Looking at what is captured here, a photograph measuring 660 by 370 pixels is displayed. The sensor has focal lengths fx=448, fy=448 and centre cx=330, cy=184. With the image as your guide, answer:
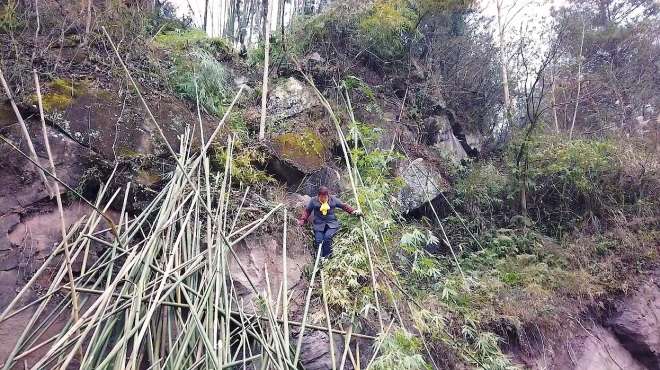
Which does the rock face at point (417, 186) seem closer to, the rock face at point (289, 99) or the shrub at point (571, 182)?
the shrub at point (571, 182)

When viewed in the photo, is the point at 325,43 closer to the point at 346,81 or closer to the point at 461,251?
the point at 346,81

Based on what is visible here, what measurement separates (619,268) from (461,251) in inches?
64.6

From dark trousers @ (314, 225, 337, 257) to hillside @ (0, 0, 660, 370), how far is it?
0.13 meters

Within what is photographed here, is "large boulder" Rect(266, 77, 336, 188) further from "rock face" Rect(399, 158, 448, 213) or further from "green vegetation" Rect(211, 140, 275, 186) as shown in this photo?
"rock face" Rect(399, 158, 448, 213)

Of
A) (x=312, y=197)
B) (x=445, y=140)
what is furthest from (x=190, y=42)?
(x=445, y=140)

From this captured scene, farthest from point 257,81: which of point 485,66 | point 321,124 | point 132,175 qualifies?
point 485,66

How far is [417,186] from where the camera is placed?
550cm

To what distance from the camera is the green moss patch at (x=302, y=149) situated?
4441mm

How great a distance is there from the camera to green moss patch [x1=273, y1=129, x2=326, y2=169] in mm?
4441

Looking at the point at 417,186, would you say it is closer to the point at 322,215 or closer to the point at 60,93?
the point at 322,215

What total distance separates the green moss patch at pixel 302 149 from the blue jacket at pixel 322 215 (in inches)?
26.6

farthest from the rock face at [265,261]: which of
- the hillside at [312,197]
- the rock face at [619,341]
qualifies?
the rock face at [619,341]

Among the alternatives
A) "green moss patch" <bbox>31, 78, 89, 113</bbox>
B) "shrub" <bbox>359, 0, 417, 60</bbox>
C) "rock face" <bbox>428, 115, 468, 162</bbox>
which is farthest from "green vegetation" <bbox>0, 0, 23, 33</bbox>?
"rock face" <bbox>428, 115, 468, 162</bbox>

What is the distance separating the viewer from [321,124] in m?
5.05
